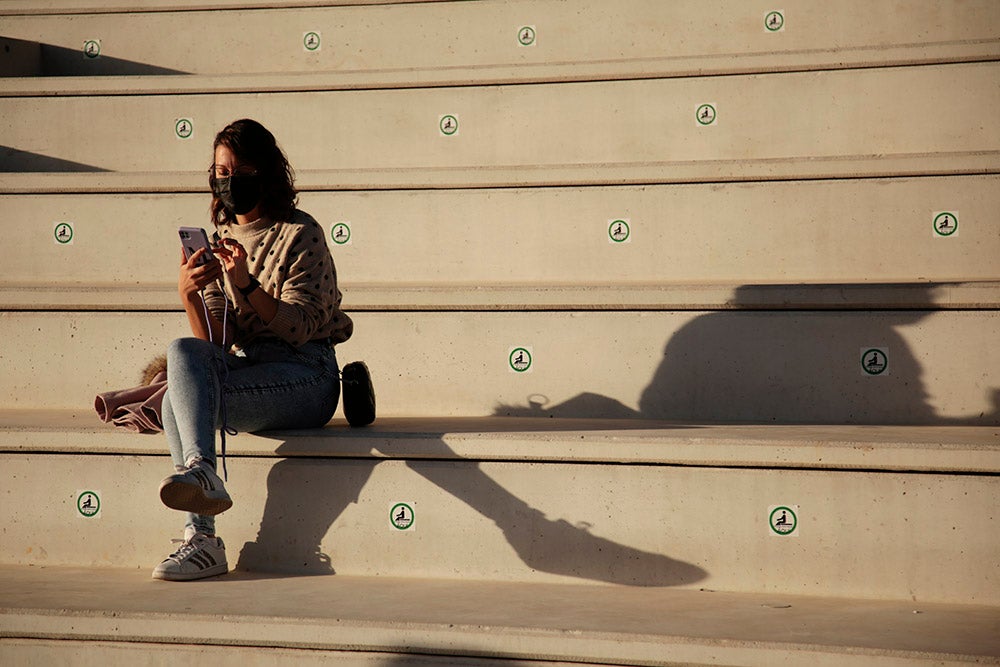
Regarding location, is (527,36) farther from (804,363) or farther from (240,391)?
(240,391)

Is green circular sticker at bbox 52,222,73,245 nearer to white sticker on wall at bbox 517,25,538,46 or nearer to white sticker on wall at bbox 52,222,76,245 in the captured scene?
white sticker on wall at bbox 52,222,76,245

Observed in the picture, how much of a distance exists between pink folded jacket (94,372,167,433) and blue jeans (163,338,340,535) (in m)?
0.08

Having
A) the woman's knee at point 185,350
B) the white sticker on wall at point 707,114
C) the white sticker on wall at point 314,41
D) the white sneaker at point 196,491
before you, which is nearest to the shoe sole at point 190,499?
the white sneaker at point 196,491

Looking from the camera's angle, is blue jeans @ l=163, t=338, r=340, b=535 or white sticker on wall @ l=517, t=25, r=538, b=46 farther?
white sticker on wall @ l=517, t=25, r=538, b=46

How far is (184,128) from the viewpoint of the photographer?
297 cm

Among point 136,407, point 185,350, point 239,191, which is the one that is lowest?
point 136,407

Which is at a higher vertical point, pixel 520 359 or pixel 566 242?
pixel 566 242

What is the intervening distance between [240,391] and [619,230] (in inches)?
37.3

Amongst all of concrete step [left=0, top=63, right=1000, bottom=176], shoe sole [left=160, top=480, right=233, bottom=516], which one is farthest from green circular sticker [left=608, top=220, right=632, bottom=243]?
shoe sole [left=160, top=480, right=233, bottom=516]

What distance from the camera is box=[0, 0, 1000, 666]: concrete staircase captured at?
1769mm

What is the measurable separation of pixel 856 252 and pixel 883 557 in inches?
32.4

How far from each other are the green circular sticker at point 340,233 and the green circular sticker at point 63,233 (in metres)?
0.60

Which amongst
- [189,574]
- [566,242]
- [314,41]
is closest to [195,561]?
[189,574]

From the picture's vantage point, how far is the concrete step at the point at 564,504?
1798 millimetres
